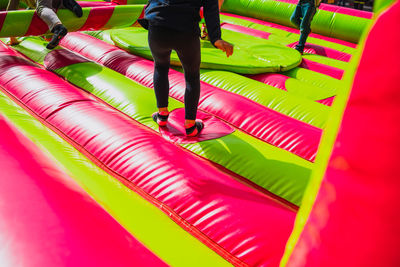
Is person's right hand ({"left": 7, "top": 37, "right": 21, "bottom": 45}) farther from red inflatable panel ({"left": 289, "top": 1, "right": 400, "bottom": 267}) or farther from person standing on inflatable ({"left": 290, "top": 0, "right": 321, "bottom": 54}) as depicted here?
red inflatable panel ({"left": 289, "top": 1, "right": 400, "bottom": 267})

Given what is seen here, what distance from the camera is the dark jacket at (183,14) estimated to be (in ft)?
3.84

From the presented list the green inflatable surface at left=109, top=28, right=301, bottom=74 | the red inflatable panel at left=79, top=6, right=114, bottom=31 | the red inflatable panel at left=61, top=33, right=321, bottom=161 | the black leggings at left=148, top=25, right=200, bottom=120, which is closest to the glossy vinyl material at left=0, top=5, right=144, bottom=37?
the red inflatable panel at left=79, top=6, right=114, bottom=31

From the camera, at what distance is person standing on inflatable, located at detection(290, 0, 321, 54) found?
9.10 feet

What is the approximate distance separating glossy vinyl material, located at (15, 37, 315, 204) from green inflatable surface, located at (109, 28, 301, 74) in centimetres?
51

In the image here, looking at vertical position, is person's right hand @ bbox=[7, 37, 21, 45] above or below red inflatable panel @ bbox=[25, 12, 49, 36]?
below

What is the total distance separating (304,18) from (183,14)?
1910 mm

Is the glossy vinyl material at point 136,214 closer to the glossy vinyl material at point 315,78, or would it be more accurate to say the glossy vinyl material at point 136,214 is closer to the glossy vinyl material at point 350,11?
the glossy vinyl material at point 315,78

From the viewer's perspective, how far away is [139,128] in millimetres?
1326

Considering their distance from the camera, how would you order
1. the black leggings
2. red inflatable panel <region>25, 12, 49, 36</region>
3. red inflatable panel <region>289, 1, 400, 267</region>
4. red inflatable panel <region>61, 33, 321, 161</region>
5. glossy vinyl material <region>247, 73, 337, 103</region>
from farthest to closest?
red inflatable panel <region>25, 12, 49, 36</region>
glossy vinyl material <region>247, 73, 337, 103</region>
red inflatable panel <region>61, 33, 321, 161</region>
the black leggings
red inflatable panel <region>289, 1, 400, 267</region>

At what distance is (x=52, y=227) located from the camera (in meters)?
0.56


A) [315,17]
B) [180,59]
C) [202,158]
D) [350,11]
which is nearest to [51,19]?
[180,59]

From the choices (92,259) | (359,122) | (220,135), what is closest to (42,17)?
(220,135)

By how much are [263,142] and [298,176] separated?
277 millimetres

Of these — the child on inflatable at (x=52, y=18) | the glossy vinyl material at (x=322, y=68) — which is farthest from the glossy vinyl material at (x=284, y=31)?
the child on inflatable at (x=52, y=18)
